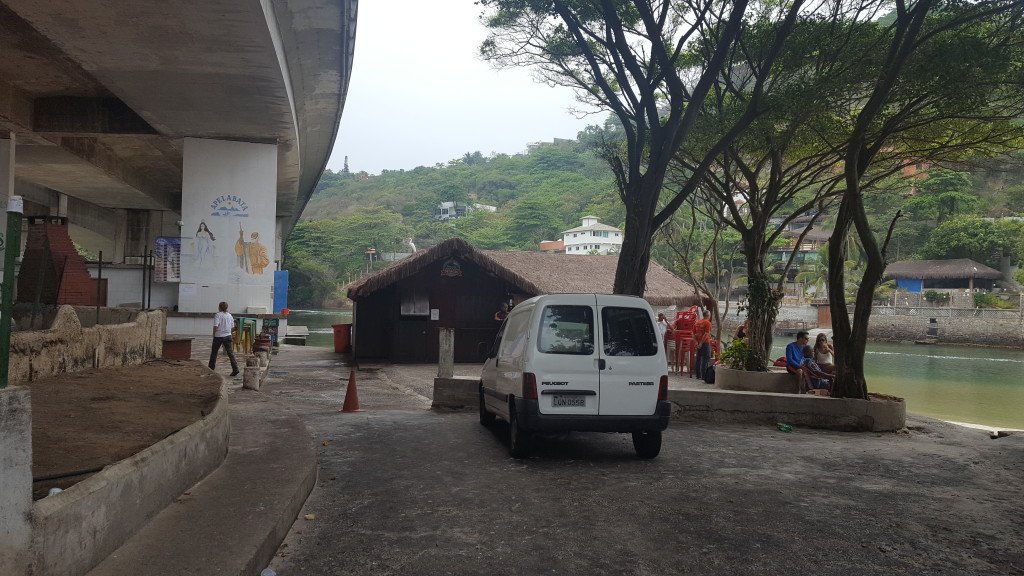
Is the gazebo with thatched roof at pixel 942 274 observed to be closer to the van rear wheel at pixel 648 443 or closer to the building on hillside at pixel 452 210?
the building on hillside at pixel 452 210

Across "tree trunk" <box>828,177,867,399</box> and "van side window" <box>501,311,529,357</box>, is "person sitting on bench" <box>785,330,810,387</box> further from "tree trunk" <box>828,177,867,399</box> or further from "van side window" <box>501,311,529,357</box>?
"van side window" <box>501,311,529,357</box>

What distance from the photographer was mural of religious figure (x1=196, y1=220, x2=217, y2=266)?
59.7 ft

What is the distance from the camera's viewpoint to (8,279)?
328cm

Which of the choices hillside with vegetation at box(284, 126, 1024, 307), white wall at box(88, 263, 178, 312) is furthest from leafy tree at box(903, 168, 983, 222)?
white wall at box(88, 263, 178, 312)

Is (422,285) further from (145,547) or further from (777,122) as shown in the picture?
(145,547)

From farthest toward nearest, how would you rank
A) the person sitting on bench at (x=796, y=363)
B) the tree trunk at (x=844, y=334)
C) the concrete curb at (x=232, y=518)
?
the person sitting on bench at (x=796, y=363) < the tree trunk at (x=844, y=334) < the concrete curb at (x=232, y=518)

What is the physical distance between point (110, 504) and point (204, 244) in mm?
15342

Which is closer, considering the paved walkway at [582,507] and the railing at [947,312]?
the paved walkway at [582,507]

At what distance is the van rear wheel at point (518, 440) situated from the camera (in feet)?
26.0

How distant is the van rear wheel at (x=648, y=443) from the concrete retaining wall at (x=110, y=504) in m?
4.45

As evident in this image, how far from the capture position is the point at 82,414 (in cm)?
633

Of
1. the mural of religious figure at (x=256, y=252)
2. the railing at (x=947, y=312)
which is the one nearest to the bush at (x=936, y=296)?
the railing at (x=947, y=312)

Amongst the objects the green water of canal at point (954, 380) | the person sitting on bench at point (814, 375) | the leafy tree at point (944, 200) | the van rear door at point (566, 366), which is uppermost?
the leafy tree at point (944, 200)

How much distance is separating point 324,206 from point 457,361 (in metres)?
89.1
